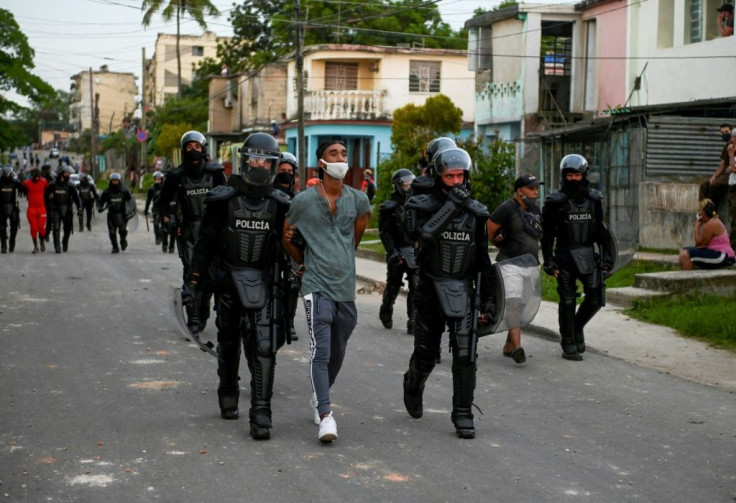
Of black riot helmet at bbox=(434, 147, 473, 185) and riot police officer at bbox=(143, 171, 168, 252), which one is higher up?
black riot helmet at bbox=(434, 147, 473, 185)

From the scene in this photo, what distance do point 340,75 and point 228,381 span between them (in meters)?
41.5

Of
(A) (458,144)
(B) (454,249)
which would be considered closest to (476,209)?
(B) (454,249)

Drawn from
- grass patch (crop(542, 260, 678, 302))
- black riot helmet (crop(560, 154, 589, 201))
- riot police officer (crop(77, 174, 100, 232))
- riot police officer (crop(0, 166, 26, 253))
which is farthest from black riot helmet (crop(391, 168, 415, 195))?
riot police officer (crop(77, 174, 100, 232))

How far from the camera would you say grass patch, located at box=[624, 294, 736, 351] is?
39.9ft

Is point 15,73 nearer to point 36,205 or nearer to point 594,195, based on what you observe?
point 36,205

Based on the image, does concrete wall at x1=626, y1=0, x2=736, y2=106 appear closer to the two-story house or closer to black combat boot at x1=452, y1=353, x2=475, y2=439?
black combat boot at x1=452, y1=353, x2=475, y2=439

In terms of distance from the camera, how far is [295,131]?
4981 centimetres

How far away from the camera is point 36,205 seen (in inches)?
940

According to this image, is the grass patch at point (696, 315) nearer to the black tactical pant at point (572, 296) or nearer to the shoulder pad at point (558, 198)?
the black tactical pant at point (572, 296)

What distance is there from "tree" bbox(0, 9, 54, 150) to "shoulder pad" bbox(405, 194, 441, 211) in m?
52.7

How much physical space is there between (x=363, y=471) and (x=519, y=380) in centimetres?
364

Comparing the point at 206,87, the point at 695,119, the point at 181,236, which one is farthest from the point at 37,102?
the point at 181,236

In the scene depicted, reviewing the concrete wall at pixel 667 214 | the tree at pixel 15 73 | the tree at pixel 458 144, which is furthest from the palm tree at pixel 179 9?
the concrete wall at pixel 667 214

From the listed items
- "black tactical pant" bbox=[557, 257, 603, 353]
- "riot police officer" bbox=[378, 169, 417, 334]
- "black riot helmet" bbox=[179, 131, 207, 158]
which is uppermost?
"black riot helmet" bbox=[179, 131, 207, 158]
